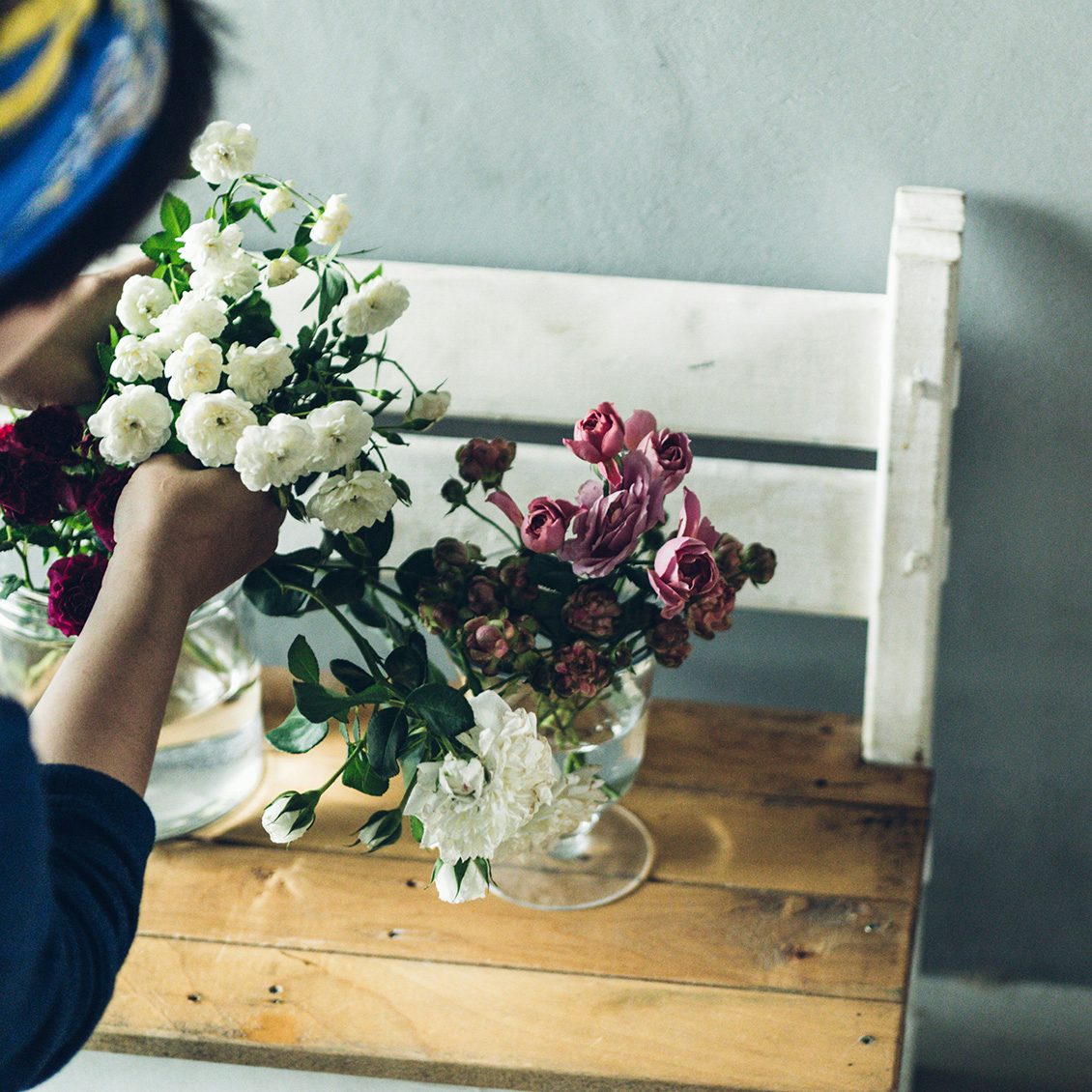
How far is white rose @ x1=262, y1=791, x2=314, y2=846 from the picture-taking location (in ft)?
2.77

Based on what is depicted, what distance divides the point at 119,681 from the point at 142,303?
0.25 meters

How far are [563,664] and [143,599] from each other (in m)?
0.27

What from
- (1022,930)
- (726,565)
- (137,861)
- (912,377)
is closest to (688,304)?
(912,377)

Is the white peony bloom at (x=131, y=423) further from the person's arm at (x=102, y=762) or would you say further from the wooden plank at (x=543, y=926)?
the wooden plank at (x=543, y=926)

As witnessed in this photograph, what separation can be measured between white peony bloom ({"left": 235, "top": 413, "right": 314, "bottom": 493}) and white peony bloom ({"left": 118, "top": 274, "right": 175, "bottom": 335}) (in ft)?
0.41

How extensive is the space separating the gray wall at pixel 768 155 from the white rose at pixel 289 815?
18.3 inches

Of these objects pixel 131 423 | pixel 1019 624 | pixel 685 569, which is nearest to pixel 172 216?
pixel 131 423

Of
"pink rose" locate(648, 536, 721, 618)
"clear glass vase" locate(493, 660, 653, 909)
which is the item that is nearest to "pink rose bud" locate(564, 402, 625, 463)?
"pink rose" locate(648, 536, 721, 618)

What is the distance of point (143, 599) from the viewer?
2.69 ft

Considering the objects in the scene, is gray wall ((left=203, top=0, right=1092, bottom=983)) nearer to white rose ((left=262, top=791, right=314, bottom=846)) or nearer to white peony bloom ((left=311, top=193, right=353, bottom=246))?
white peony bloom ((left=311, top=193, right=353, bottom=246))

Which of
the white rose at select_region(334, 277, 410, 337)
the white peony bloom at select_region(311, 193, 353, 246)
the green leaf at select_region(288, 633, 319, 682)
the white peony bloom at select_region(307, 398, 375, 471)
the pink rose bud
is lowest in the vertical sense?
the green leaf at select_region(288, 633, 319, 682)

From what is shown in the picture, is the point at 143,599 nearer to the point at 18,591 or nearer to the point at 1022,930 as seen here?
the point at 18,591

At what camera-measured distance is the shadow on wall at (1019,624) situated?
1145 millimetres

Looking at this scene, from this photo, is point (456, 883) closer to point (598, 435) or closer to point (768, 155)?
point (598, 435)
